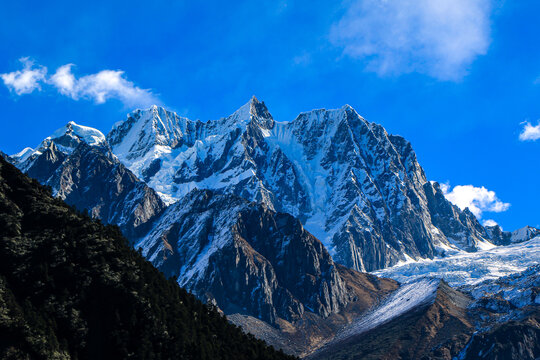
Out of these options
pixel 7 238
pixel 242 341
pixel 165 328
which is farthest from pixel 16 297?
pixel 242 341

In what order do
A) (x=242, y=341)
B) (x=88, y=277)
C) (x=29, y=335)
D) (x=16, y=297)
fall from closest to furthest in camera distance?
1. (x=29, y=335)
2. (x=16, y=297)
3. (x=88, y=277)
4. (x=242, y=341)

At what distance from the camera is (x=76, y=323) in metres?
99.9

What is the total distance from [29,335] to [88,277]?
1915cm

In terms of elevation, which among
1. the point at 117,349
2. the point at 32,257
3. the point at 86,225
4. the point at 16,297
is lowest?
the point at 117,349

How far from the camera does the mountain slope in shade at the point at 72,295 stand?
93062 mm

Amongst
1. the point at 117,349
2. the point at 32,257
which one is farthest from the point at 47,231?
the point at 117,349

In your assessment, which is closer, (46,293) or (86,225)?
(46,293)

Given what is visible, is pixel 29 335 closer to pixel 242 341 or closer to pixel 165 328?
pixel 165 328

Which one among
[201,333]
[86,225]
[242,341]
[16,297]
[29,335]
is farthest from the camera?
[242,341]

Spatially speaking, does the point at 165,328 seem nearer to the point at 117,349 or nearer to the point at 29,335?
the point at 117,349

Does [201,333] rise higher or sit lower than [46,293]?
lower

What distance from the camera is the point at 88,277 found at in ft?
352

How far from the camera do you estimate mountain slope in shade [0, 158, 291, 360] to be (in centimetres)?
9306

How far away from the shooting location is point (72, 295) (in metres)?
104
